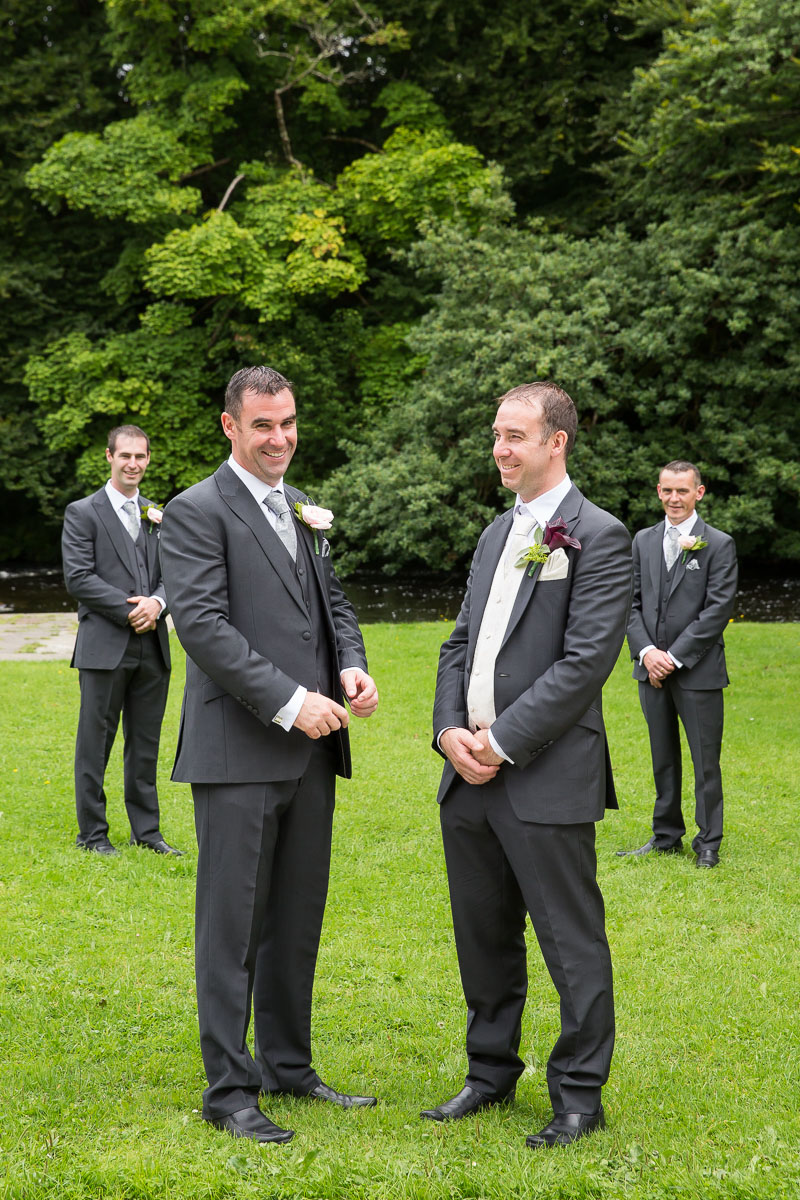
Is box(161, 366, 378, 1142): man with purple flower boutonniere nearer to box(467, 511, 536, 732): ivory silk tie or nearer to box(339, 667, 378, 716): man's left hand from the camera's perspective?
box(339, 667, 378, 716): man's left hand

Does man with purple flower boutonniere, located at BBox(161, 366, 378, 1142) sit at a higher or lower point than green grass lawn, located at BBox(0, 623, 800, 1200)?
higher

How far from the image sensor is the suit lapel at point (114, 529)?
7.27 m

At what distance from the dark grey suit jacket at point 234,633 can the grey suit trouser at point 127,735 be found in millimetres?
3393

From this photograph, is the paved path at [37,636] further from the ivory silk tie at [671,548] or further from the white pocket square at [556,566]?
the white pocket square at [556,566]

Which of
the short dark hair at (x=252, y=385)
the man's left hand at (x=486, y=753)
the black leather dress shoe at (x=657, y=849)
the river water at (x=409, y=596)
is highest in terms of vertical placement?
the short dark hair at (x=252, y=385)

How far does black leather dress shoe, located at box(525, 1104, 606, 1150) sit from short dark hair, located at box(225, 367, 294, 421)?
8.72 feet

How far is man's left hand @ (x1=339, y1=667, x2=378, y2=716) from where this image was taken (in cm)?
405

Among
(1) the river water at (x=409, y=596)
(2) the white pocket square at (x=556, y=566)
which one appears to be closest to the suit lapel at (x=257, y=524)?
(2) the white pocket square at (x=556, y=566)

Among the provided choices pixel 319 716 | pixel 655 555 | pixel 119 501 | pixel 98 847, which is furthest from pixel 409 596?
pixel 319 716

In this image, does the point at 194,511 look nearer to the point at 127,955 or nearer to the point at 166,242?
the point at 127,955

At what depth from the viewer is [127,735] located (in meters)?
7.41

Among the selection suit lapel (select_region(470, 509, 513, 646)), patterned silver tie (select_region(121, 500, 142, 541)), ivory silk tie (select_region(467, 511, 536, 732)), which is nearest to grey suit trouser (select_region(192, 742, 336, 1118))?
ivory silk tie (select_region(467, 511, 536, 732))

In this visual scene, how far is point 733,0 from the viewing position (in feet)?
59.3

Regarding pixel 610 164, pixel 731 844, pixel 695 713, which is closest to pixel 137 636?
pixel 695 713
